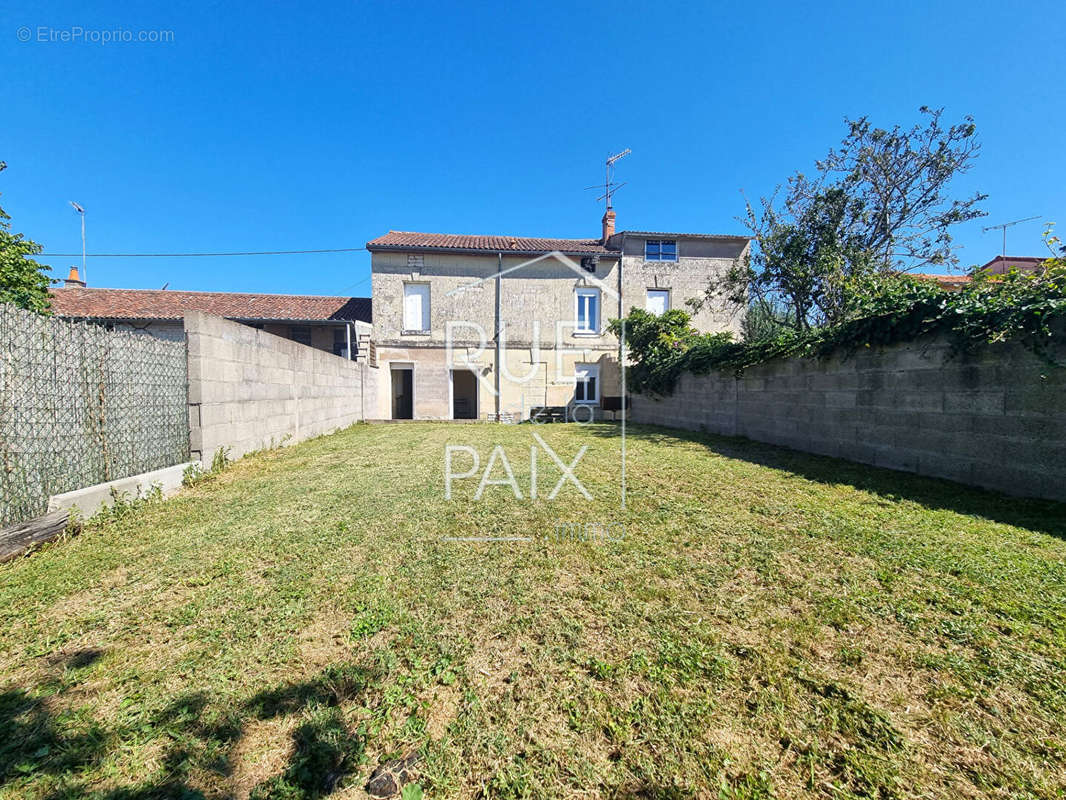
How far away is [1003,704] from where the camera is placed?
1371 millimetres

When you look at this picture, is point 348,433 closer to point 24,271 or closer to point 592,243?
point 24,271

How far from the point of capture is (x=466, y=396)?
52.7 ft

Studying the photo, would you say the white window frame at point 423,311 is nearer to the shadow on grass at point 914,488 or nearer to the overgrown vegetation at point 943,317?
the overgrown vegetation at point 943,317

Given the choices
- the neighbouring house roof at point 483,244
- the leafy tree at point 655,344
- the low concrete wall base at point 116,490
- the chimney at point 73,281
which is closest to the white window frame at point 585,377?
the leafy tree at point 655,344

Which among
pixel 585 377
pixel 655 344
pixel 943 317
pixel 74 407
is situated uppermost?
pixel 655 344

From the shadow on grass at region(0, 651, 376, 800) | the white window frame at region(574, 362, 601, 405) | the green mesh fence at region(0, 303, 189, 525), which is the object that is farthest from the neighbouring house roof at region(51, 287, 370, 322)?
the shadow on grass at region(0, 651, 376, 800)

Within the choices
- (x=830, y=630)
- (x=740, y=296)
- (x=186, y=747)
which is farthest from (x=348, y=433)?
(x=740, y=296)

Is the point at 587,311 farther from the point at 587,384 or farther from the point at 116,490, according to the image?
the point at 116,490

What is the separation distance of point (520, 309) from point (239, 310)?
10.3 m

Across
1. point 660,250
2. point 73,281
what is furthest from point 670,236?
point 73,281

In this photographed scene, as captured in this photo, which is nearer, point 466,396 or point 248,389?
point 248,389

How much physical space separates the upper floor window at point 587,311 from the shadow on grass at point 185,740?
1313 centimetres

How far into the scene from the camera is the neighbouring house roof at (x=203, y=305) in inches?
531

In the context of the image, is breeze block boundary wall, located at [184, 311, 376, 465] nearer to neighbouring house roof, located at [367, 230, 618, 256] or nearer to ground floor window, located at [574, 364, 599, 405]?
neighbouring house roof, located at [367, 230, 618, 256]
